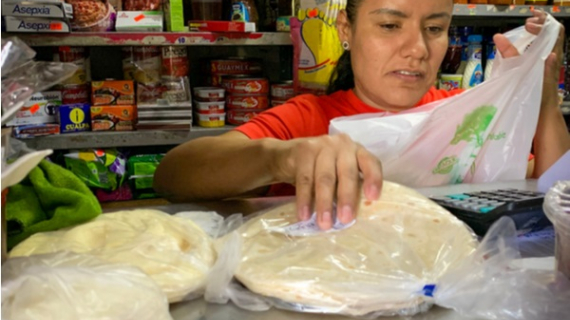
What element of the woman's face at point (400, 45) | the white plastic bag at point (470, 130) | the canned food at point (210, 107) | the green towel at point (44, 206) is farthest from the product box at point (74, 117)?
the green towel at point (44, 206)

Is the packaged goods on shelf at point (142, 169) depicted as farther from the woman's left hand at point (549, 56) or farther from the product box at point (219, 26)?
the woman's left hand at point (549, 56)

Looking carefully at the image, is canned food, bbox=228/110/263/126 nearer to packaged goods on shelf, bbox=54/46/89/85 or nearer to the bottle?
packaged goods on shelf, bbox=54/46/89/85

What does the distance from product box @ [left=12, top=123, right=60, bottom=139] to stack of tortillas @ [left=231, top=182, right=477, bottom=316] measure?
1.78 metres

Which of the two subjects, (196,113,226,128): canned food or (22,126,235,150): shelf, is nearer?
(22,126,235,150): shelf

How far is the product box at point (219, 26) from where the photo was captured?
88.4 inches

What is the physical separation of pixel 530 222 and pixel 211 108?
1.82 metres

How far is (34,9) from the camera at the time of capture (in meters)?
1.95

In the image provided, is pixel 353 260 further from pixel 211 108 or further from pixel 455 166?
pixel 211 108

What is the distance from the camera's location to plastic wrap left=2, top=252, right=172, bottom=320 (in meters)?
0.38

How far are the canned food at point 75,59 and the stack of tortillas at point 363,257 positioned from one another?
1.83 metres

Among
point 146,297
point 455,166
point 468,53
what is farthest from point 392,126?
point 468,53

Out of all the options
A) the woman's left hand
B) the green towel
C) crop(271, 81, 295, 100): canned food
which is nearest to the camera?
the green towel

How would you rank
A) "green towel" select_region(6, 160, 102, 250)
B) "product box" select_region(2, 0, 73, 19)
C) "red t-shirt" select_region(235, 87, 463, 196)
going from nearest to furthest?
1. "green towel" select_region(6, 160, 102, 250)
2. "red t-shirt" select_region(235, 87, 463, 196)
3. "product box" select_region(2, 0, 73, 19)

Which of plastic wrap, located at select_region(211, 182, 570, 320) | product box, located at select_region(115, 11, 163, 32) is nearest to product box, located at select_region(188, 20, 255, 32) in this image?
product box, located at select_region(115, 11, 163, 32)
